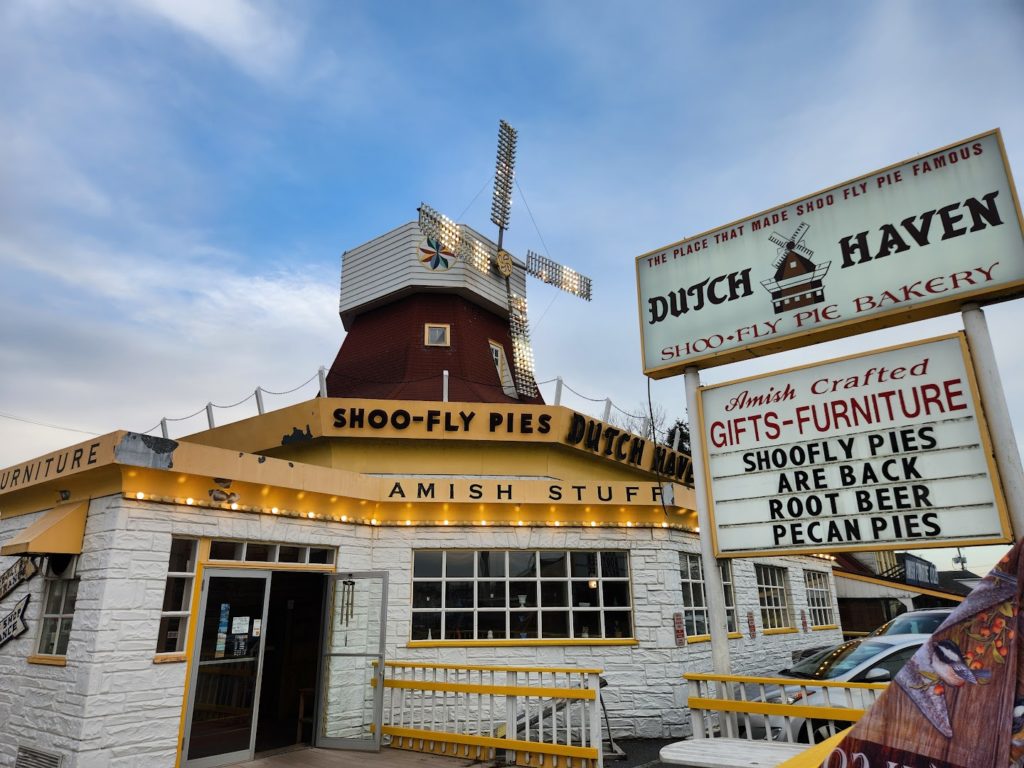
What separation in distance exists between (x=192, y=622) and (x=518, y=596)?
497 cm

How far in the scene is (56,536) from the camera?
25.5 ft

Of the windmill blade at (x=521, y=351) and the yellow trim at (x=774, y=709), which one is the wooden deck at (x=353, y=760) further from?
the windmill blade at (x=521, y=351)

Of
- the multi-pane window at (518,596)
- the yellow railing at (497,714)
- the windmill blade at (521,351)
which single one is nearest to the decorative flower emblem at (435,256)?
the windmill blade at (521,351)

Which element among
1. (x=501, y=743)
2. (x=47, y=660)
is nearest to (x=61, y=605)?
(x=47, y=660)

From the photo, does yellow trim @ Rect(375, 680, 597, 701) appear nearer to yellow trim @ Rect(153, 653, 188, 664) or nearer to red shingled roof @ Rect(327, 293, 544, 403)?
yellow trim @ Rect(153, 653, 188, 664)

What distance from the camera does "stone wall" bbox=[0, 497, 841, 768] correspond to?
727 cm

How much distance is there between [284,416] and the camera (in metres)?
14.2

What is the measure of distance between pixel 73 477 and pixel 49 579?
1.47m

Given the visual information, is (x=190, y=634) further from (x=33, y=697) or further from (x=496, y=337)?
(x=496, y=337)

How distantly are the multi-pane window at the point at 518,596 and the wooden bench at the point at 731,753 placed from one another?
15.6 ft

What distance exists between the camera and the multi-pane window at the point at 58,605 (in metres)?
8.02

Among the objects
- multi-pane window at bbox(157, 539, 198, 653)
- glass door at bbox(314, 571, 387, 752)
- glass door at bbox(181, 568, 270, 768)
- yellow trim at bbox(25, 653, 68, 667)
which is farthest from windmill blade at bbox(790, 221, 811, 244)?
yellow trim at bbox(25, 653, 68, 667)

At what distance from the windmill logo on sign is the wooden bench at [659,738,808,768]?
14.8 feet

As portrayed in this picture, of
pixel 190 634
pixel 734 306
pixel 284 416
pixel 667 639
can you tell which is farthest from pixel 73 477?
pixel 667 639
